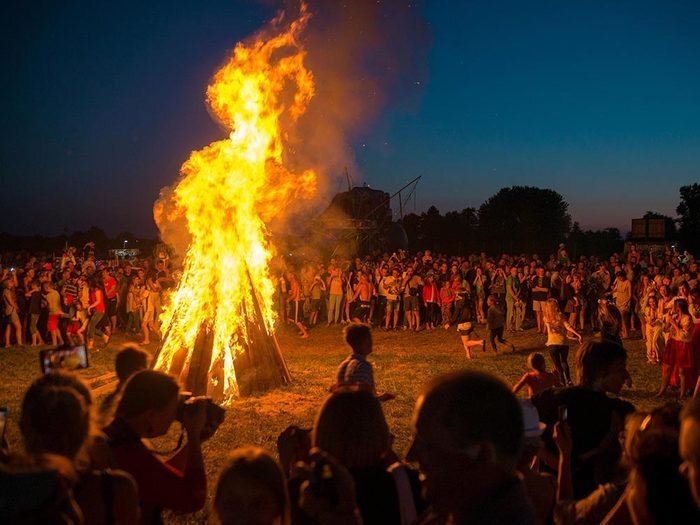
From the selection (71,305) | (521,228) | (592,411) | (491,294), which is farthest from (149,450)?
(521,228)

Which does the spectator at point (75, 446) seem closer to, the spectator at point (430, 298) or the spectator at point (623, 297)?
the spectator at point (623, 297)

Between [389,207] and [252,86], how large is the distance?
31026mm

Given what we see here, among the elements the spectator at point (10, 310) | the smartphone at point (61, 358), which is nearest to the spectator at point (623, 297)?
the smartphone at point (61, 358)

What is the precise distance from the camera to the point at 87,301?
59.0 ft

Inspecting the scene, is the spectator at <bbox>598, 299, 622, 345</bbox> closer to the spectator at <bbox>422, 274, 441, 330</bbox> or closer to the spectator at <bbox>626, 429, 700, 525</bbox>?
the spectator at <bbox>626, 429, 700, 525</bbox>

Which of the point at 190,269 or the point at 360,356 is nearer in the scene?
the point at 360,356

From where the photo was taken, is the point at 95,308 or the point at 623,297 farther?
the point at 95,308

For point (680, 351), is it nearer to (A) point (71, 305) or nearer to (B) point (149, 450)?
(B) point (149, 450)

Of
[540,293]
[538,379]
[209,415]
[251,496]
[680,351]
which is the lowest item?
[680,351]

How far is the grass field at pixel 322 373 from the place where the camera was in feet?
30.1

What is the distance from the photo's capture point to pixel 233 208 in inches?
481

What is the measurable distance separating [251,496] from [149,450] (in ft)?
3.26

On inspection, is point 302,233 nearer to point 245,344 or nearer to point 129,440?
point 245,344

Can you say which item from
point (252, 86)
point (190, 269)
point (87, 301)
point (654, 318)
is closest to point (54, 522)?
point (190, 269)
